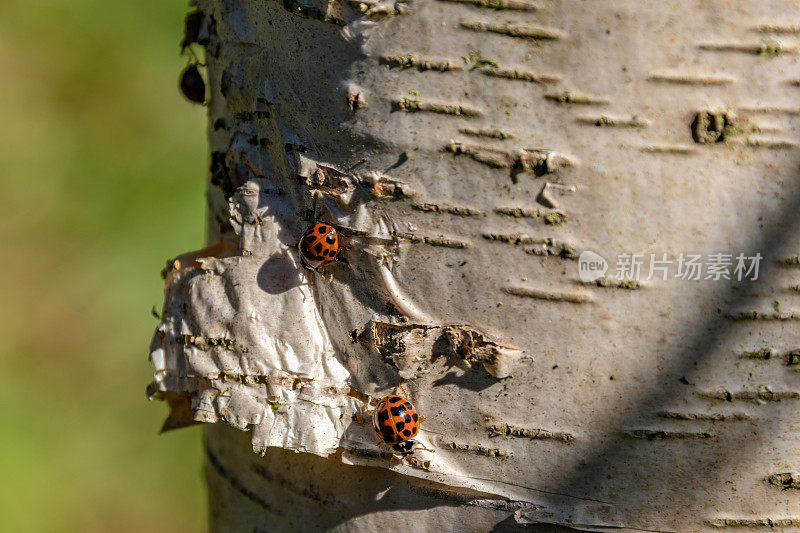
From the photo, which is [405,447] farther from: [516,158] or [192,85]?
[192,85]

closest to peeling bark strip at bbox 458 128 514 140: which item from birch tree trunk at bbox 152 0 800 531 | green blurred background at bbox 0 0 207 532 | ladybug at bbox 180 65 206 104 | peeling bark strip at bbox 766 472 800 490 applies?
birch tree trunk at bbox 152 0 800 531

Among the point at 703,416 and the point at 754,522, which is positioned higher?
the point at 703,416

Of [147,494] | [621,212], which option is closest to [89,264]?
[147,494]

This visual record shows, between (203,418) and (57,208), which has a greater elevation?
(203,418)

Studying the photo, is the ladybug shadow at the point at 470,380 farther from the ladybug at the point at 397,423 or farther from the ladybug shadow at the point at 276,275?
the ladybug shadow at the point at 276,275

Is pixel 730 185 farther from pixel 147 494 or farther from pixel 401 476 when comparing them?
pixel 147 494

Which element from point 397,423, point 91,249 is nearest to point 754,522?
point 397,423
